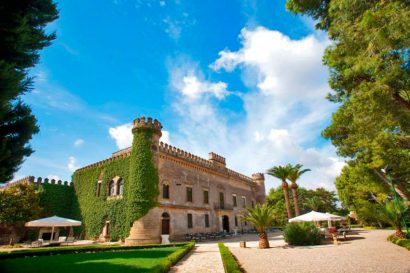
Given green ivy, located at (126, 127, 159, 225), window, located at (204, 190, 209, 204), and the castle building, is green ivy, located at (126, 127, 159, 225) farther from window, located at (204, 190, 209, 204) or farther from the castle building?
window, located at (204, 190, 209, 204)

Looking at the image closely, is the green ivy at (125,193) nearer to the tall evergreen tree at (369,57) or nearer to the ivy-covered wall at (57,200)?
the ivy-covered wall at (57,200)

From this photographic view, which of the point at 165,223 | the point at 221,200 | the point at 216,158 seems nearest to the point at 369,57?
the point at 165,223

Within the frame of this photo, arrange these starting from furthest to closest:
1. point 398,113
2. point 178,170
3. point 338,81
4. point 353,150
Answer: point 178,170 → point 353,150 → point 338,81 → point 398,113

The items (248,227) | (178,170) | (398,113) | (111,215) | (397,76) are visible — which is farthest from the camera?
(248,227)

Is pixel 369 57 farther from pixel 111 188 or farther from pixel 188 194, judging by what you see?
pixel 111 188

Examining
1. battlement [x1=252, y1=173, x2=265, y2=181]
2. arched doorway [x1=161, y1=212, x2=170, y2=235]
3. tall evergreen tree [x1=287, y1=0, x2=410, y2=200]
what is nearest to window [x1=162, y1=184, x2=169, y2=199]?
arched doorway [x1=161, y1=212, x2=170, y2=235]

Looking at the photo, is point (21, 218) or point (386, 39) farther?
point (21, 218)

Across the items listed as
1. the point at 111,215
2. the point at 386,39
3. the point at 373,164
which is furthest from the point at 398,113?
the point at 111,215

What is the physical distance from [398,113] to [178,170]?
61.2ft

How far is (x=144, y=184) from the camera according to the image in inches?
793

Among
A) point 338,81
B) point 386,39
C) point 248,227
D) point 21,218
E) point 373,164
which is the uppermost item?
point 338,81

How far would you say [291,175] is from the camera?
1056 inches

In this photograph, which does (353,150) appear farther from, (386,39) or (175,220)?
(175,220)

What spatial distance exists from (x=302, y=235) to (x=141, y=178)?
1281cm
